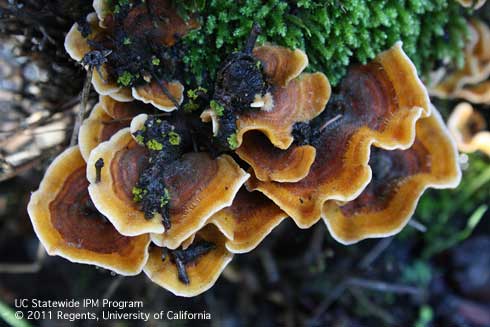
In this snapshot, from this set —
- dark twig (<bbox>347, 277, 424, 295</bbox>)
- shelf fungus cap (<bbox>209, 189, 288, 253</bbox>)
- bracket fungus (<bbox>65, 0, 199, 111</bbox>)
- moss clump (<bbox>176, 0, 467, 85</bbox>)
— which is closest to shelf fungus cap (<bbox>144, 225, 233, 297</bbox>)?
shelf fungus cap (<bbox>209, 189, 288, 253</bbox>)

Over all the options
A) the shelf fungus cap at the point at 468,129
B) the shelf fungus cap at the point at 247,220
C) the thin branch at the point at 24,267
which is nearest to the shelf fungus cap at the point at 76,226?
the shelf fungus cap at the point at 247,220

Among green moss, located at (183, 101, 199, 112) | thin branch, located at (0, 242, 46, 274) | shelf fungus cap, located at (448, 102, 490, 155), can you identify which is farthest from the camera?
thin branch, located at (0, 242, 46, 274)

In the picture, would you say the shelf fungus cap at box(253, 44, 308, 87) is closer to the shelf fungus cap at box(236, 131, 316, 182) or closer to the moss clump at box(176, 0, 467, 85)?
the moss clump at box(176, 0, 467, 85)

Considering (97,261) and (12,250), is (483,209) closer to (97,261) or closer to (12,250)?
(97,261)

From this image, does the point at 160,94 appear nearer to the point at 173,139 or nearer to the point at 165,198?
the point at 173,139

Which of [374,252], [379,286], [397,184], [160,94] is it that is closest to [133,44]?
[160,94]

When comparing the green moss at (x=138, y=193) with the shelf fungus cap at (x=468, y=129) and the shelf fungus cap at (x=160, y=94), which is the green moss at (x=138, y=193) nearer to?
the shelf fungus cap at (x=160, y=94)
